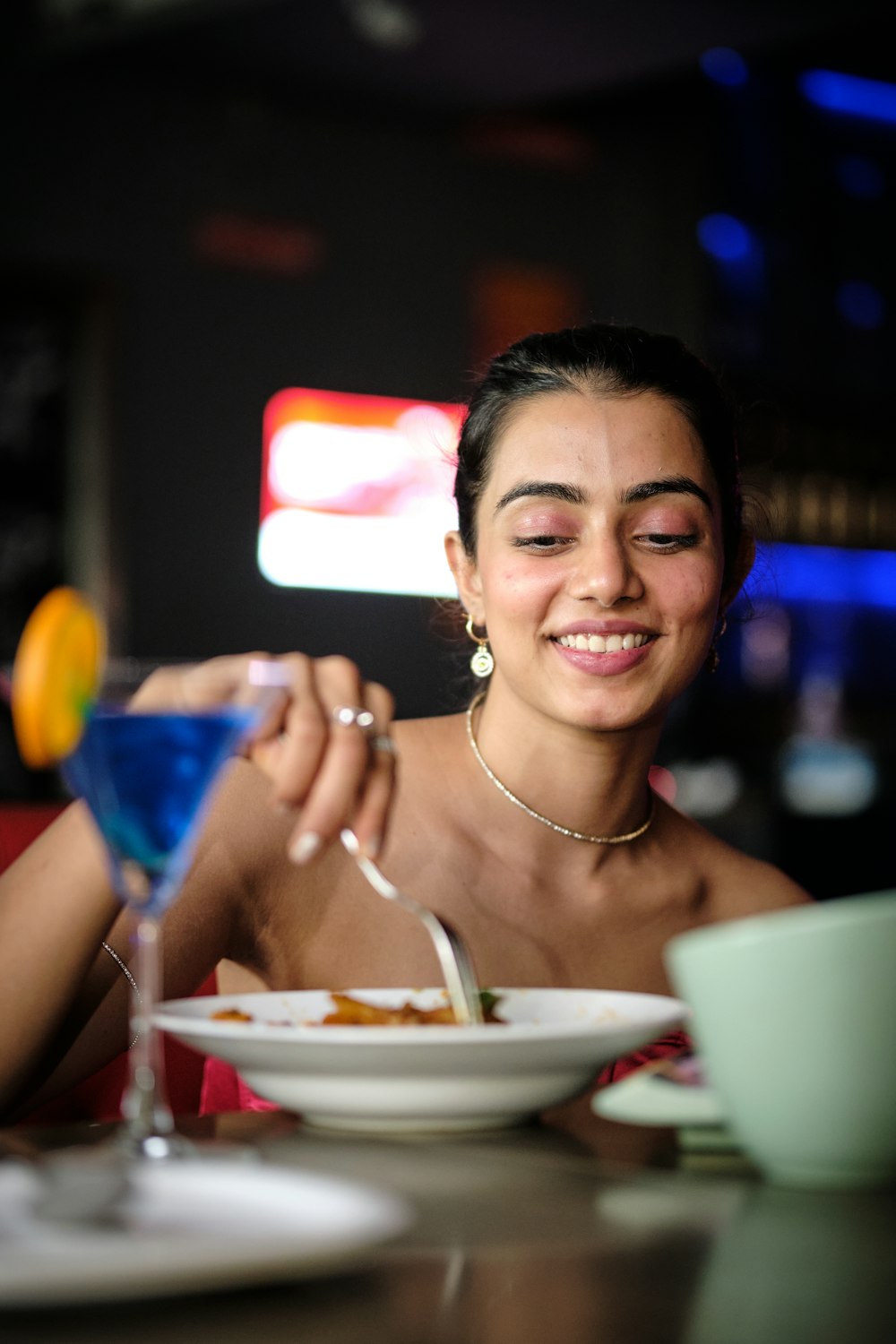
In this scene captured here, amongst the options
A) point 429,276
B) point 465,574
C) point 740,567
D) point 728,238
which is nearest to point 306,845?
point 465,574

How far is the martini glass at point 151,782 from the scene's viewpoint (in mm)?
850

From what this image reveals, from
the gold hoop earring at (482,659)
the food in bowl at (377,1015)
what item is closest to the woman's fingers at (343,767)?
the food in bowl at (377,1015)

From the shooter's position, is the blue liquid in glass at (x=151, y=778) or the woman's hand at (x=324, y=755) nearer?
Result: the blue liquid in glass at (x=151, y=778)

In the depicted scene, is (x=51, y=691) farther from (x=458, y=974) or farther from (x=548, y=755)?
→ (x=548, y=755)

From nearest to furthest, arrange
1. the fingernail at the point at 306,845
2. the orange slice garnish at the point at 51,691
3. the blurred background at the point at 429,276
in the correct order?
the orange slice garnish at the point at 51,691 < the fingernail at the point at 306,845 < the blurred background at the point at 429,276

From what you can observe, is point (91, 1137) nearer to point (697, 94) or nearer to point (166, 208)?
point (166, 208)

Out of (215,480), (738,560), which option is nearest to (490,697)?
(738,560)

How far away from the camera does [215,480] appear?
5.31m

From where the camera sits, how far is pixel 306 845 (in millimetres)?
1014

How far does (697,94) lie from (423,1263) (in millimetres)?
5680

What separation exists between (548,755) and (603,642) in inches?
7.5

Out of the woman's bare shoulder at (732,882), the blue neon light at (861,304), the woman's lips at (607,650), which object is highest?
the blue neon light at (861,304)

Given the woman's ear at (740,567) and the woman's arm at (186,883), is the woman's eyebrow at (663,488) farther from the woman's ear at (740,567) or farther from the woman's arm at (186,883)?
the woman's arm at (186,883)

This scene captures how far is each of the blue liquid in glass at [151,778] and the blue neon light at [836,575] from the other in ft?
16.4
